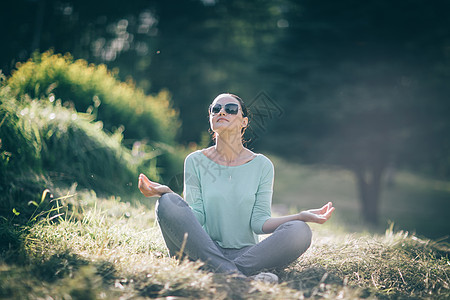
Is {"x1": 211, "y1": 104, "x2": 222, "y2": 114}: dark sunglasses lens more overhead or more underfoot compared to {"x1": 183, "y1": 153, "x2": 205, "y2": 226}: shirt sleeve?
more overhead

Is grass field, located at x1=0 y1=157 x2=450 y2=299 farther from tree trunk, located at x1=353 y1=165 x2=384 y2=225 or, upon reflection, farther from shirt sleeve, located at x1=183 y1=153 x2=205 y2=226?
tree trunk, located at x1=353 y1=165 x2=384 y2=225

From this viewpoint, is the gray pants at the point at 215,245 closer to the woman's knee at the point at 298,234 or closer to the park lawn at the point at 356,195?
the woman's knee at the point at 298,234

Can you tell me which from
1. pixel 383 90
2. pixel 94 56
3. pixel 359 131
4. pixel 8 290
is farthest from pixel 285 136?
pixel 8 290

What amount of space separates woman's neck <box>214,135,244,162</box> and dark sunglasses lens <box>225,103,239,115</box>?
0.68ft

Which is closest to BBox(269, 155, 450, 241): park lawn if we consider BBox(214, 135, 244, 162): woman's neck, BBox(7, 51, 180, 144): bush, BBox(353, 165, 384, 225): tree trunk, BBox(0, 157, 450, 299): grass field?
BBox(353, 165, 384, 225): tree trunk

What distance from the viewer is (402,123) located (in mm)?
9602

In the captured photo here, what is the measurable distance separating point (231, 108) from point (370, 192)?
919 cm

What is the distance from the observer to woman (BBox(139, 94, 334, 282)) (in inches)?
97.9

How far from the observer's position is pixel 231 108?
2.89 meters

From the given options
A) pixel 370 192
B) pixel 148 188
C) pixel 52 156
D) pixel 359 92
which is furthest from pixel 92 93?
pixel 370 192

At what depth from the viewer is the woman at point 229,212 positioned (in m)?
2.49

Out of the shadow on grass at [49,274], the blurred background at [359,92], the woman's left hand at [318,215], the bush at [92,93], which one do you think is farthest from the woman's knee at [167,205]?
the blurred background at [359,92]

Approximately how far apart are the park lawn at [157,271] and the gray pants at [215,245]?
0.11m

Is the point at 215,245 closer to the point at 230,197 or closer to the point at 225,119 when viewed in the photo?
the point at 230,197
